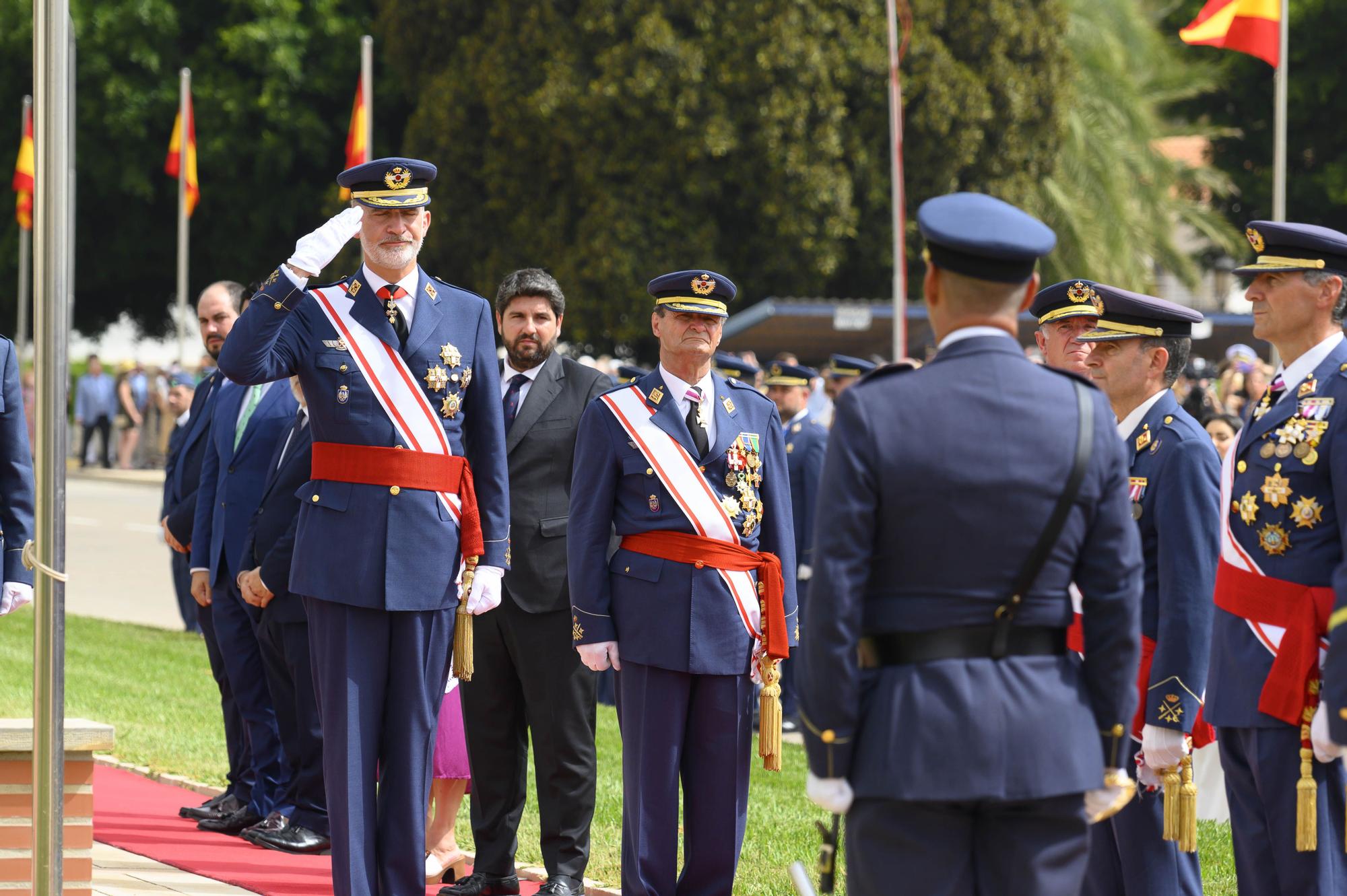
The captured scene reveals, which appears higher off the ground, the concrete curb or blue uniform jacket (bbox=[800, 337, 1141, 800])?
blue uniform jacket (bbox=[800, 337, 1141, 800])

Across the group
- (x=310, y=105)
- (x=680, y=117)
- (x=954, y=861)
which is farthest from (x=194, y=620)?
(x=310, y=105)

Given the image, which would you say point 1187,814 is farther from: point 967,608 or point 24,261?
point 24,261

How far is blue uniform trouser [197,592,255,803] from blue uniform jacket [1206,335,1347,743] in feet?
14.4

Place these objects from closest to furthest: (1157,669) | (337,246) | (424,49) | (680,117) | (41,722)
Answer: (41,722), (1157,669), (337,246), (680,117), (424,49)

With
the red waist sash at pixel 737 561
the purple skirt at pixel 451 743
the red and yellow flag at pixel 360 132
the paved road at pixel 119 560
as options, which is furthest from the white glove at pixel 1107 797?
the red and yellow flag at pixel 360 132

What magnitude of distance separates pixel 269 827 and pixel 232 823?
10.5 inches

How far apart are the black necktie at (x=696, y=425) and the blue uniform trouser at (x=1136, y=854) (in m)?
1.64

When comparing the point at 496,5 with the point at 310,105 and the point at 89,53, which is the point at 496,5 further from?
the point at 89,53

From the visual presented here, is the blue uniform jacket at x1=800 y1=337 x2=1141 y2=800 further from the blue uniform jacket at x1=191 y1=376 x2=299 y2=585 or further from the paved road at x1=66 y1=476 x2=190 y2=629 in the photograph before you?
the paved road at x1=66 y1=476 x2=190 y2=629

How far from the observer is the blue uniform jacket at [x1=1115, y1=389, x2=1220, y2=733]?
4.60 meters

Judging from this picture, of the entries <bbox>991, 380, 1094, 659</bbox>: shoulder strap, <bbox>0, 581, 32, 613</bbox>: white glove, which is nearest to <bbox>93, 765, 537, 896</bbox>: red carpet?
<bbox>0, 581, 32, 613</bbox>: white glove

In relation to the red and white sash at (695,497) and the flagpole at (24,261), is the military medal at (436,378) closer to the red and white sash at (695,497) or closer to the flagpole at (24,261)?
the red and white sash at (695,497)

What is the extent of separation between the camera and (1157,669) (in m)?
4.62

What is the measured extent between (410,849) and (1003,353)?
8.93 ft
